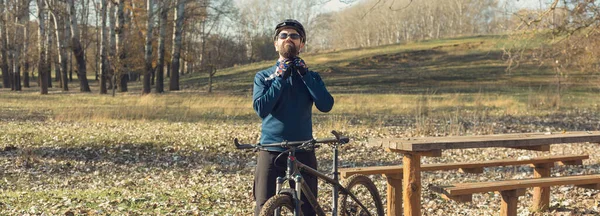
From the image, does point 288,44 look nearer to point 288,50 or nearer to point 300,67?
point 288,50

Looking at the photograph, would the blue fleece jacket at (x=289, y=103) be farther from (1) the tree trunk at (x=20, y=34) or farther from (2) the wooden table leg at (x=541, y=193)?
(1) the tree trunk at (x=20, y=34)

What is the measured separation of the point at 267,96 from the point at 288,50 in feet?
1.11

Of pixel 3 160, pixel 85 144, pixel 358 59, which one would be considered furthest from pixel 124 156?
pixel 358 59

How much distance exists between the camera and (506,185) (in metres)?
5.41

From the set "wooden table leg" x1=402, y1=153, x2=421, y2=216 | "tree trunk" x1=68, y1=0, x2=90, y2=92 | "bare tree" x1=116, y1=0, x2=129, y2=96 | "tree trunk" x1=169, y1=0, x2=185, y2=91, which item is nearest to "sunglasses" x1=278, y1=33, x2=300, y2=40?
"wooden table leg" x1=402, y1=153, x2=421, y2=216

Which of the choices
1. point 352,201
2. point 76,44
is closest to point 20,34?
point 76,44

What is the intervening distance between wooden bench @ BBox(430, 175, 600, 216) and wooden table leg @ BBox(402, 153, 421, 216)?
5.8 inches

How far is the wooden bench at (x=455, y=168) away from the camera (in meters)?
5.93

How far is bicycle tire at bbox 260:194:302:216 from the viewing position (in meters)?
3.86

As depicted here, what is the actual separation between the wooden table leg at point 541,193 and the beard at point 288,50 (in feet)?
12.6

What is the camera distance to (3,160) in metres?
11.0

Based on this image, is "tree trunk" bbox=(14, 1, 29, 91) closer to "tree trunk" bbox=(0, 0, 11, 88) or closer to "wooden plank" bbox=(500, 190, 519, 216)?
"tree trunk" bbox=(0, 0, 11, 88)

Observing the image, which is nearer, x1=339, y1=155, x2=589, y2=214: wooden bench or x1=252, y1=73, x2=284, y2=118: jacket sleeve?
x1=252, y1=73, x2=284, y2=118: jacket sleeve

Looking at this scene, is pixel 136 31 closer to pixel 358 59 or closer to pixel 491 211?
pixel 358 59
